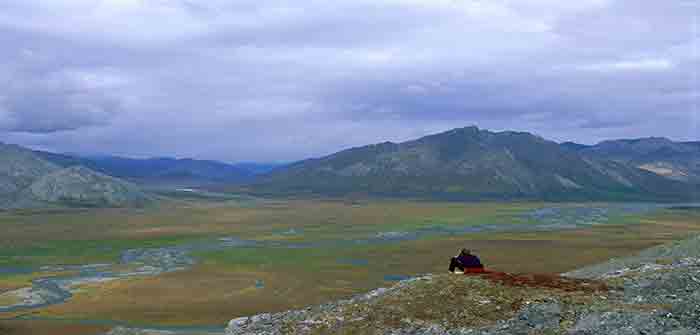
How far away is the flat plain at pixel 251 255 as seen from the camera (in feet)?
220

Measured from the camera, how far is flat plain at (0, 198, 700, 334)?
67.1 metres

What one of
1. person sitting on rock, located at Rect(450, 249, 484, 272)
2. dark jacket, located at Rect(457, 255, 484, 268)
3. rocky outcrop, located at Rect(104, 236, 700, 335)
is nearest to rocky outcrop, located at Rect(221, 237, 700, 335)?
rocky outcrop, located at Rect(104, 236, 700, 335)

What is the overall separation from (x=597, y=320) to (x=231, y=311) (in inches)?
1822

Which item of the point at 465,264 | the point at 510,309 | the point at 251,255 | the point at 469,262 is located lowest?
the point at 251,255

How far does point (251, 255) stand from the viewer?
112312mm

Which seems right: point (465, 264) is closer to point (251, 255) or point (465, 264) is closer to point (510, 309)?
point (510, 309)

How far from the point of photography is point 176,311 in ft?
215

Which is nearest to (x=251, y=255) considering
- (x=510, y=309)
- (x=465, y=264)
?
(x=465, y=264)

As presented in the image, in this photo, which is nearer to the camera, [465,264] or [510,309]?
[510,309]

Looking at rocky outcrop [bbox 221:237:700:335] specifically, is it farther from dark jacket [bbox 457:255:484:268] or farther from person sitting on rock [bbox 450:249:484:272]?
dark jacket [bbox 457:255:484:268]

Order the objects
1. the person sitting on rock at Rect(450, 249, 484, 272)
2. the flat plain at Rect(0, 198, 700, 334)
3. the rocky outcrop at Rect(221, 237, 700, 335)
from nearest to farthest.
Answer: the rocky outcrop at Rect(221, 237, 700, 335) < the person sitting on rock at Rect(450, 249, 484, 272) < the flat plain at Rect(0, 198, 700, 334)

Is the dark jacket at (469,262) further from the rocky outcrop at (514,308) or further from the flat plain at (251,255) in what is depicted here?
the flat plain at (251,255)

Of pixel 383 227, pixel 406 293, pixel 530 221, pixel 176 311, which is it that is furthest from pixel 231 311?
pixel 530 221

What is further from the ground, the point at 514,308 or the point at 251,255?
the point at 514,308
